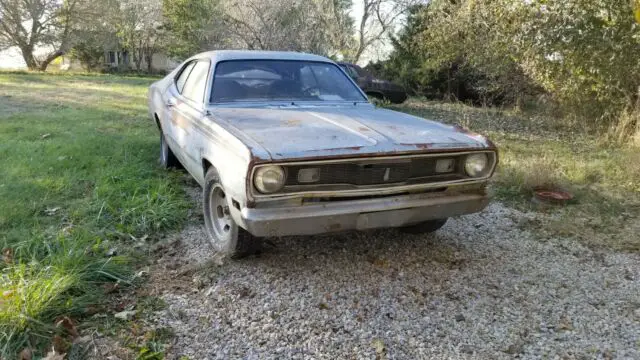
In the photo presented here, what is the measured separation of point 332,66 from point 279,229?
7.88 feet

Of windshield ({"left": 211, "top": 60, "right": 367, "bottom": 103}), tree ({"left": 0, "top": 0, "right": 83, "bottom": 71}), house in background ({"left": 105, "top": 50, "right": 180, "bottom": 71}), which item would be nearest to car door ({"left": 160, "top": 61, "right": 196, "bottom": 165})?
windshield ({"left": 211, "top": 60, "right": 367, "bottom": 103})

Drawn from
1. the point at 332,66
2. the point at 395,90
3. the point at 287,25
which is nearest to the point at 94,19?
the point at 287,25

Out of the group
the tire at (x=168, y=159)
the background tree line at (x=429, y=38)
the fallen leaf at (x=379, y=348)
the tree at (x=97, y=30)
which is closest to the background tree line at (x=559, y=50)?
the background tree line at (x=429, y=38)

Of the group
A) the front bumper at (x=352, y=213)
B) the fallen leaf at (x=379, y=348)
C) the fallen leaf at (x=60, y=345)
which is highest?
the front bumper at (x=352, y=213)

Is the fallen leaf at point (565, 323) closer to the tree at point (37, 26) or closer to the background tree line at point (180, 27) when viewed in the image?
the background tree line at point (180, 27)

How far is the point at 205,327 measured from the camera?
8.52ft

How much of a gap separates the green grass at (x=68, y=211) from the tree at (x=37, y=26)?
19769mm

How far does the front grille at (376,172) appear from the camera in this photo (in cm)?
279

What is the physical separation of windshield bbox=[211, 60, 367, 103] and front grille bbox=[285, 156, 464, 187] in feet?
4.77

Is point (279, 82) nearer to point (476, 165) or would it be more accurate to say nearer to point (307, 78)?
point (307, 78)

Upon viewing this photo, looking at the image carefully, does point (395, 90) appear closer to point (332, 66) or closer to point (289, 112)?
point (332, 66)

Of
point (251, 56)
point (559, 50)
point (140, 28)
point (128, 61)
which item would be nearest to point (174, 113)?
point (251, 56)

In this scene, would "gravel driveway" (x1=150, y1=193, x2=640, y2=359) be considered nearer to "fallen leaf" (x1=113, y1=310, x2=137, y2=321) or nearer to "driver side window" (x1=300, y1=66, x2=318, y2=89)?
"fallen leaf" (x1=113, y1=310, x2=137, y2=321)

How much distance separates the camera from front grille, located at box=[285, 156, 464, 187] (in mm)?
2789
